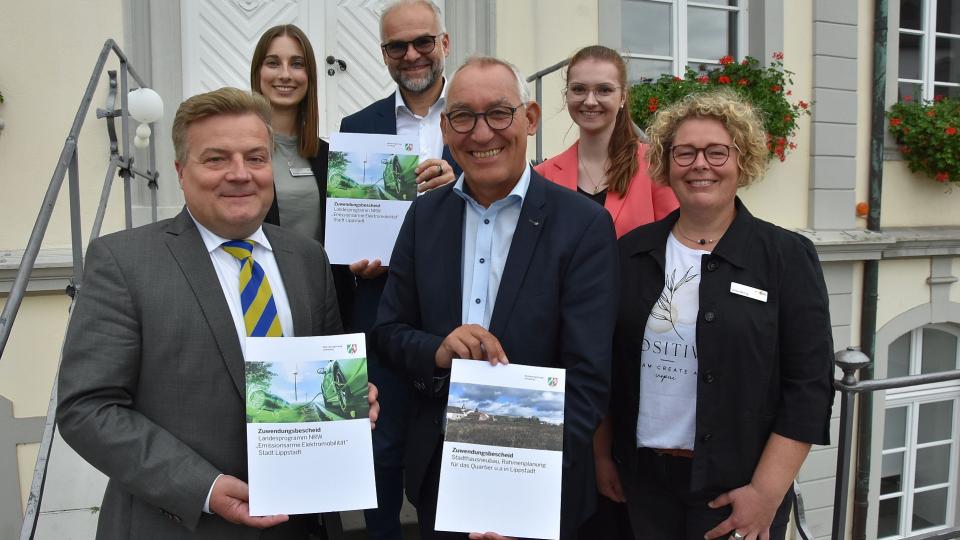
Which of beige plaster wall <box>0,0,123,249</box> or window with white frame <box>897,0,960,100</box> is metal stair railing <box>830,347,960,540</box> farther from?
window with white frame <box>897,0,960,100</box>

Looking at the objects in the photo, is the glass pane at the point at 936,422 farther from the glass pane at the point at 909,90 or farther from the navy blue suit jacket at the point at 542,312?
the navy blue suit jacket at the point at 542,312

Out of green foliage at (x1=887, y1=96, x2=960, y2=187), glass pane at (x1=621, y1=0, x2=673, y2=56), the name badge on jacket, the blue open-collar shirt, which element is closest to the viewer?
the blue open-collar shirt

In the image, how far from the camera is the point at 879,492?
27.9ft

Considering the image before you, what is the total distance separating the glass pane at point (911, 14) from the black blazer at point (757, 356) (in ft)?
25.9

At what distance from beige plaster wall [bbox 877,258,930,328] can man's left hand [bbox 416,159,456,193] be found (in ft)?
23.5

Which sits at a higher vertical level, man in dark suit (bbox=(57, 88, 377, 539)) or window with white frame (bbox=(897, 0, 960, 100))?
window with white frame (bbox=(897, 0, 960, 100))

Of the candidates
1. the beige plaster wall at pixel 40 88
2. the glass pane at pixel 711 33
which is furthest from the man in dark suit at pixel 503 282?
the glass pane at pixel 711 33

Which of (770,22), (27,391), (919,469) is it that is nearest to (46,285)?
(27,391)

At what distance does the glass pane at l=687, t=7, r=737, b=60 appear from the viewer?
23.4ft

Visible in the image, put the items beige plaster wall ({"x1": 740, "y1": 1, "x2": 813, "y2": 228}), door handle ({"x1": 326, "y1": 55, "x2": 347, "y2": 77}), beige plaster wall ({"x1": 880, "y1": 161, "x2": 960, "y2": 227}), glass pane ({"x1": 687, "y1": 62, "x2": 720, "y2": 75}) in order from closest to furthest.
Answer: door handle ({"x1": 326, "y1": 55, "x2": 347, "y2": 77})
glass pane ({"x1": 687, "y1": 62, "x2": 720, "y2": 75})
beige plaster wall ({"x1": 740, "y1": 1, "x2": 813, "y2": 228})
beige plaster wall ({"x1": 880, "y1": 161, "x2": 960, "y2": 227})

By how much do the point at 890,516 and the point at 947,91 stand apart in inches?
210

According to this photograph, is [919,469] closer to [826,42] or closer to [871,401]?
[871,401]

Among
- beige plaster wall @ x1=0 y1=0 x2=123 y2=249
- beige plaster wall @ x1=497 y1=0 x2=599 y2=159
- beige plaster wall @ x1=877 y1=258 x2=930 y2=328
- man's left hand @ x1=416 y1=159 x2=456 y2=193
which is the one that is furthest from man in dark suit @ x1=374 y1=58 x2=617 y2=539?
beige plaster wall @ x1=877 y1=258 x2=930 y2=328

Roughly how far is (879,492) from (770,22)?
573 cm
